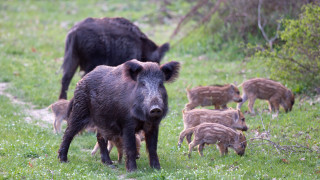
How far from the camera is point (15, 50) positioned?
55.8 ft

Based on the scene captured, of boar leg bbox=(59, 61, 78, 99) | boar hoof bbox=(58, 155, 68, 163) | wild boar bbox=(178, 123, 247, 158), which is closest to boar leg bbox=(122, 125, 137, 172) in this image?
boar hoof bbox=(58, 155, 68, 163)

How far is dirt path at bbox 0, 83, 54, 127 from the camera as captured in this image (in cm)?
1062

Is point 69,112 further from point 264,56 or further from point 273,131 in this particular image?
point 264,56

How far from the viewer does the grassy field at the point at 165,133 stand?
728 centimetres

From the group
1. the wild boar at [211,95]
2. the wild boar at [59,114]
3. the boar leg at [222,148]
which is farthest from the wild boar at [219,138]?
the wild boar at [59,114]

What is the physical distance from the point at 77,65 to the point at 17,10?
1512 centimetres

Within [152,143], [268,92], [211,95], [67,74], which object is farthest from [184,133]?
[67,74]

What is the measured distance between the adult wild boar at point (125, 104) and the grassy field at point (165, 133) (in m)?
0.43

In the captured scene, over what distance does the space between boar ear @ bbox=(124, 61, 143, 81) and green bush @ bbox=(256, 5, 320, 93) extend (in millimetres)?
4474

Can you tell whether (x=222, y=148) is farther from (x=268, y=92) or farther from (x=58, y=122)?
(x=58, y=122)

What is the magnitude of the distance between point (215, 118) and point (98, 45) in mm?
3541

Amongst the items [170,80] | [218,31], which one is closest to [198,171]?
[170,80]

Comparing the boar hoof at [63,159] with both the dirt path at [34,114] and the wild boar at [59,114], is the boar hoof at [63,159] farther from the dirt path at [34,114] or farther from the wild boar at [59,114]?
the dirt path at [34,114]

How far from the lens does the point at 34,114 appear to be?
11242 mm
